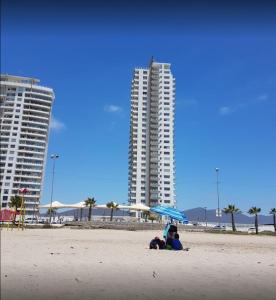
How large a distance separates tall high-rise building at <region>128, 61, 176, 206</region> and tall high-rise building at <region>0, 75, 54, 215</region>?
111 ft

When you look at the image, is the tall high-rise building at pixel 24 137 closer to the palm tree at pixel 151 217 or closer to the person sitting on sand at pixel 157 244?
the palm tree at pixel 151 217

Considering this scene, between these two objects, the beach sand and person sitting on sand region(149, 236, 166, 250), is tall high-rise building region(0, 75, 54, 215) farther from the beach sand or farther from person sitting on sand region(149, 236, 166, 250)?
the beach sand

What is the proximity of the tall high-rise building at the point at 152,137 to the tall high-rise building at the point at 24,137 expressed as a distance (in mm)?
33732

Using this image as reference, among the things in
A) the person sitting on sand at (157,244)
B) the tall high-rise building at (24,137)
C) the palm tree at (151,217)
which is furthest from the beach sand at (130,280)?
the tall high-rise building at (24,137)

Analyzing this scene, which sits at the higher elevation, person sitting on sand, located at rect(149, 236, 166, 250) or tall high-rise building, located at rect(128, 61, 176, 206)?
tall high-rise building, located at rect(128, 61, 176, 206)

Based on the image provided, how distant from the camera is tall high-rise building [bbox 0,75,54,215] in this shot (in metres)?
122

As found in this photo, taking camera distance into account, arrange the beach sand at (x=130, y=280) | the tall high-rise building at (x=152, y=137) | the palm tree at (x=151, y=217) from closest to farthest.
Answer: the beach sand at (x=130, y=280) → the palm tree at (x=151, y=217) → the tall high-rise building at (x=152, y=137)

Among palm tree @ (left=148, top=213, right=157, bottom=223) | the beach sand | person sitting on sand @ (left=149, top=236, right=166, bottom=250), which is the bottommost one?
the beach sand

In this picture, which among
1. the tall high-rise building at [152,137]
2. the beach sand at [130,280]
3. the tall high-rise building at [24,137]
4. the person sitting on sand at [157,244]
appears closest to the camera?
the beach sand at [130,280]

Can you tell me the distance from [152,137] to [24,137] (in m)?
47.8

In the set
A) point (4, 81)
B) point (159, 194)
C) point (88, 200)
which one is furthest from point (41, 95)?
point (88, 200)

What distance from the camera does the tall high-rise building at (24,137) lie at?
122 m

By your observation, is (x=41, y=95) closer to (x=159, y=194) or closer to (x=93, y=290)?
(x=159, y=194)

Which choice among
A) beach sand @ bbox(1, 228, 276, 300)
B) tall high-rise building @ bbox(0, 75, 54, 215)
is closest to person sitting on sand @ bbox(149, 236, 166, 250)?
beach sand @ bbox(1, 228, 276, 300)
